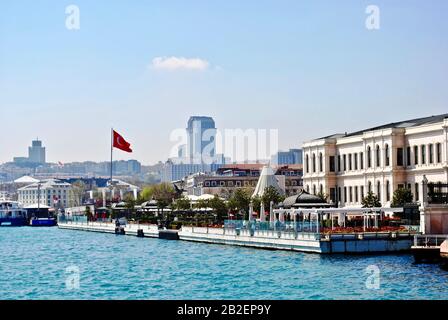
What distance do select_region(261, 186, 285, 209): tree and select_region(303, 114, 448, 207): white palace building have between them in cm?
608

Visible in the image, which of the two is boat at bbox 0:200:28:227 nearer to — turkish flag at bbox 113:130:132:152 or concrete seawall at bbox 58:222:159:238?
concrete seawall at bbox 58:222:159:238

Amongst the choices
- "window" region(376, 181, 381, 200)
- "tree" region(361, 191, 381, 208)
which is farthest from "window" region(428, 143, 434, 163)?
"window" region(376, 181, 381, 200)

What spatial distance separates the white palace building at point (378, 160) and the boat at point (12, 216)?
9142 cm

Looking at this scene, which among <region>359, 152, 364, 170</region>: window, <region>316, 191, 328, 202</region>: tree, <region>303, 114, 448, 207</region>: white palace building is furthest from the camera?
<region>359, 152, 364, 170</region>: window

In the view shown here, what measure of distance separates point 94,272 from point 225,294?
13.2 metres

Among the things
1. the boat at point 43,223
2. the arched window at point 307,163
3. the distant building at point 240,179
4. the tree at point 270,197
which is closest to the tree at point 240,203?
the tree at point 270,197

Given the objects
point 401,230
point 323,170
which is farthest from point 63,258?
point 323,170

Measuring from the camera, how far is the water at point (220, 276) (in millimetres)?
33219

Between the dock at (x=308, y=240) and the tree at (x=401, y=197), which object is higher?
the tree at (x=401, y=197)

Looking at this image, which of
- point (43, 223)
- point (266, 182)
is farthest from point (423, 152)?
point (43, 223)

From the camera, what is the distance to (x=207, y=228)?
7619 cm

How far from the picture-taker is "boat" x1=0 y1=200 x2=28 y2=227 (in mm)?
173750

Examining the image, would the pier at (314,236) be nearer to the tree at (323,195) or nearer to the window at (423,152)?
the tree at (323,195)

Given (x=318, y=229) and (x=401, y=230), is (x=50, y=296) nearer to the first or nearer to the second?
(x=318, y=229)
